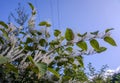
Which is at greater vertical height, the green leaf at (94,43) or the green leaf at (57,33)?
the green leaf at (57,33)

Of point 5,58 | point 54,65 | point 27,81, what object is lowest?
point 5,58

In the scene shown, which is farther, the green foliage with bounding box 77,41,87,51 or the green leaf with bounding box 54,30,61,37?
the green leaf with bounding box 54,30,61,37

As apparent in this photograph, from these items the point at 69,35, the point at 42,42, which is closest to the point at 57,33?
the point at 42,42

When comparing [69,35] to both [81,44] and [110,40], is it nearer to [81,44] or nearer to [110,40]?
[81,44]

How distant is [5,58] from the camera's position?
114 cm

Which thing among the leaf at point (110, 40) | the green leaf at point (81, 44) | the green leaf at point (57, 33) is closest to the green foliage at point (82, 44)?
the green leaf at point (81, 44)

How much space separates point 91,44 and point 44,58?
0.34 meters

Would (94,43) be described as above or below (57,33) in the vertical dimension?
below

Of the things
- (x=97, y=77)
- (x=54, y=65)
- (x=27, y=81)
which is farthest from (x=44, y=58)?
(x=97, y=77)

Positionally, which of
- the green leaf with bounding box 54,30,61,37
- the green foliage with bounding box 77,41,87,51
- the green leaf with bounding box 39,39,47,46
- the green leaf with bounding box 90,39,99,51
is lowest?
the green foliage with bounding box 77,41,87,51

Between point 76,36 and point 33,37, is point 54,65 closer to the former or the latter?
point 33,37

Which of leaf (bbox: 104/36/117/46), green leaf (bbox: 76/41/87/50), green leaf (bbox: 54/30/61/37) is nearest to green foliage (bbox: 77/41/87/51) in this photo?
green leaf (bbox: 76/41/87/50)

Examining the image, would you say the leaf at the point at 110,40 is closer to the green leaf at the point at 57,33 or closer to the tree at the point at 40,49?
the tree at the point at 40,49

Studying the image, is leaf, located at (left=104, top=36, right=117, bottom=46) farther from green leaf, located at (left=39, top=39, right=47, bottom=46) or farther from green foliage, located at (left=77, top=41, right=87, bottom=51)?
green leaf, located at (left=39, top=39, right=47, bottom=46)
